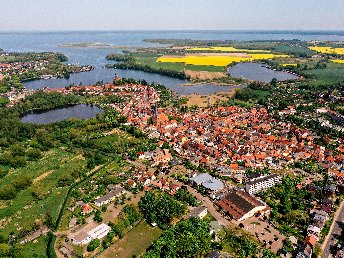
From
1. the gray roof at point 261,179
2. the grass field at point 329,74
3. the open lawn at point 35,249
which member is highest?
the grass field at point 329,74

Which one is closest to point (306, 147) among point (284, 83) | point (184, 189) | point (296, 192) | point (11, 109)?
point (296, 192)

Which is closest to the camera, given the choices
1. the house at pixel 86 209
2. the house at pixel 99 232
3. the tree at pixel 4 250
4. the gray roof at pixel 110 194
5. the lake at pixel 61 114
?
the tree at pixel 4 250

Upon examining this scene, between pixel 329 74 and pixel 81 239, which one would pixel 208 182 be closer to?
pixel 81 239

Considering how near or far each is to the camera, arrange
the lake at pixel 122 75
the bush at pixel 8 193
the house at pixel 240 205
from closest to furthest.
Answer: the house at pixel 240 205 → the bush at pixel 8 193 → the lake at pixel 122 75

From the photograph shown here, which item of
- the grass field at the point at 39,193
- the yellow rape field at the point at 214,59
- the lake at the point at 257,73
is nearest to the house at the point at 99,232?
the grass field at the point at 39,193

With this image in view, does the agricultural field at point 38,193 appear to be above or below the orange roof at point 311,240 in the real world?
below

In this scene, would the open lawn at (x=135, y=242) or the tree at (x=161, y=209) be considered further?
the tree at (x=161, y=209)

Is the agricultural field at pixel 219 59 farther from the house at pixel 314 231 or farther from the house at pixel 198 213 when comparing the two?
the house at pixel 314 231

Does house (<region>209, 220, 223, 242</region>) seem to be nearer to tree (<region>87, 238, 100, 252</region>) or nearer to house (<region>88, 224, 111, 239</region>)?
house (<region>88, 224, 111, 239</region>)
